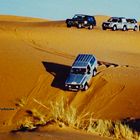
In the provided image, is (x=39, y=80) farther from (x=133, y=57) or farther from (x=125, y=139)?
(x=125, y=139)

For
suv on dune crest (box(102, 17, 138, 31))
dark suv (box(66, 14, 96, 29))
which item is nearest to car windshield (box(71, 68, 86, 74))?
dark suv (box(66, 14, 96, 29))

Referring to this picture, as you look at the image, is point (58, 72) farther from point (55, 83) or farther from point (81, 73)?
point (81, 73)

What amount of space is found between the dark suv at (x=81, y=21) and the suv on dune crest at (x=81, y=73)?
82.6 ft

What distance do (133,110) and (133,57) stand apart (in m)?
16.7

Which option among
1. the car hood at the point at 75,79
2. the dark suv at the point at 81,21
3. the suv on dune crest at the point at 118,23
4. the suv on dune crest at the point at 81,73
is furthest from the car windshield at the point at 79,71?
the suv on dune crest at the point at 118,23

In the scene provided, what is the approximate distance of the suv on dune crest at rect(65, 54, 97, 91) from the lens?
25.2 m

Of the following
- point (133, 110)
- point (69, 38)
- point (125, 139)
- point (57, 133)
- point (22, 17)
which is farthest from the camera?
point (22, 17)

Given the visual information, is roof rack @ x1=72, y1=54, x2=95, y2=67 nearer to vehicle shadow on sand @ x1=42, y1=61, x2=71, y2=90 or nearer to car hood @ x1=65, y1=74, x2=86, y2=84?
car hood @ x1=65, y1=74, x2=86, y2=84

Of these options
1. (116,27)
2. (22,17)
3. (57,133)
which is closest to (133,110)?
(57,133)

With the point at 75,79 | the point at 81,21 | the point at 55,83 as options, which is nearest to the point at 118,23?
the point at 81,21

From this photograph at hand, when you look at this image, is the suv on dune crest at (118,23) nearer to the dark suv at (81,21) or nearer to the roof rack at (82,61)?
the dark suv at (81,21)

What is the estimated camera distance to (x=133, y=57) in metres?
38.9

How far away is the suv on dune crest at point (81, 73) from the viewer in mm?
25250

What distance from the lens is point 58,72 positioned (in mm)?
29016
